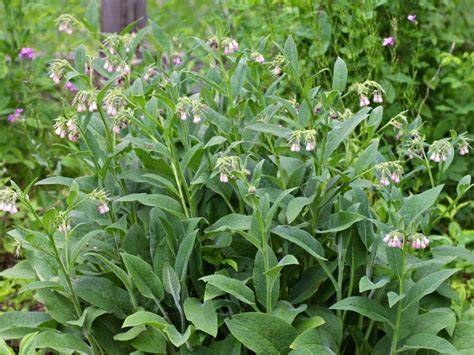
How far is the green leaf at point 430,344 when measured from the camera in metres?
2.29

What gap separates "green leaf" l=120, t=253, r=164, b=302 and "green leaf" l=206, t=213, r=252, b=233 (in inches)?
9.2

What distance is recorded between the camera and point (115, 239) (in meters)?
2.74

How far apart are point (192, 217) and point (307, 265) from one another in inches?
17.0

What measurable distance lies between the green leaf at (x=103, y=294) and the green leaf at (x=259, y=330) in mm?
442

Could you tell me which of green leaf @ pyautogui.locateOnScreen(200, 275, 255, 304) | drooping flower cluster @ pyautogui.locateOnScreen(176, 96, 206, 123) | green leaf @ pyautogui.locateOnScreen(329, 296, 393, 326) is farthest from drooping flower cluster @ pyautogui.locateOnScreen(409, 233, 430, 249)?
drooping flower cluster @ pyautogui.locateOnScreen(176, 96, 206, 123)

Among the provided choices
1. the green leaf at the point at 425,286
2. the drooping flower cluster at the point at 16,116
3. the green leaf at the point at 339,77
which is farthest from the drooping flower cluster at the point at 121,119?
the drooping flower cluster at the point at 16,116

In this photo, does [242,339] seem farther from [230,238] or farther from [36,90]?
[36,90]

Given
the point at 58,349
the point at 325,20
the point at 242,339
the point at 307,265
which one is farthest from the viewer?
the point at 325,20

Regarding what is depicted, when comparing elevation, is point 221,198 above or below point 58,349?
above

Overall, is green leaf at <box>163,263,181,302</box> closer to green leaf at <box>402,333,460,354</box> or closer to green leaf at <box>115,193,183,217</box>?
green leaf at <box>115,193,183,217</box>

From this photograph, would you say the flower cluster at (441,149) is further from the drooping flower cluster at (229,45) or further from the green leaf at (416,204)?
the drooping flower cluster at (229,45)

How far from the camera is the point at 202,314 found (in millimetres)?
2422

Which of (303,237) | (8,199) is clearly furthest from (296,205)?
(8,199)

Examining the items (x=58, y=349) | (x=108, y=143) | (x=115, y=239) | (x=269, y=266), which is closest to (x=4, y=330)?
(x=58, y=349)
